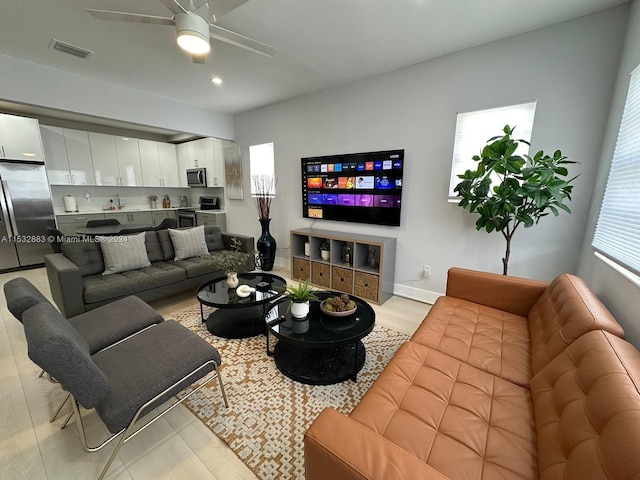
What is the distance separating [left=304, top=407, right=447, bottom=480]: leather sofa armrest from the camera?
2.41 feet

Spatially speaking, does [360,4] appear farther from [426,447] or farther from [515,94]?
[426,447]

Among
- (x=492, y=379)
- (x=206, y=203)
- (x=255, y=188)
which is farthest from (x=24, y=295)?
(x=206, y=203)

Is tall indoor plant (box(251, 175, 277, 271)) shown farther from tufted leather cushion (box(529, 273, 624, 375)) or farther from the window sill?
the window sill

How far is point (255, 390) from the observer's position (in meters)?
1.84

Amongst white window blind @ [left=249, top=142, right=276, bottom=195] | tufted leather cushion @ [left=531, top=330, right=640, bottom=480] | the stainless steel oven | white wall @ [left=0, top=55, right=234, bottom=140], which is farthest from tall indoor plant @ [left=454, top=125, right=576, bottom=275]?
the stainless steel oven

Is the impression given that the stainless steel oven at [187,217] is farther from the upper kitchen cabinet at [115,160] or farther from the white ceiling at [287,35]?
the white ceiling at [287,35]

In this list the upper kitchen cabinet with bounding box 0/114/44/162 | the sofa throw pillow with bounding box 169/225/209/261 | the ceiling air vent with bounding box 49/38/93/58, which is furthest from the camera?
the upper kitchen cabinet with bounding box 0/114/44/162

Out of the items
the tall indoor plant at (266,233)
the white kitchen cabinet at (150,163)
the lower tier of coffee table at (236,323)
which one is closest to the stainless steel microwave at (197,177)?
the white kitchen cabinet at (150,163)

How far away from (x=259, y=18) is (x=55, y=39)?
2045 mm

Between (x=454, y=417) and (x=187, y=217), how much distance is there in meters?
6.26

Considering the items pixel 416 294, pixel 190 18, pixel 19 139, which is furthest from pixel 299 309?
pixel 19 139

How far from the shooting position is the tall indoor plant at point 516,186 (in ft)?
6.53

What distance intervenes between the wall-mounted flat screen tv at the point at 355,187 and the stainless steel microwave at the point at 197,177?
2939mm

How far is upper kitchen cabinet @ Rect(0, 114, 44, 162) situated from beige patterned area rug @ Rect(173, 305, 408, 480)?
468 cm
